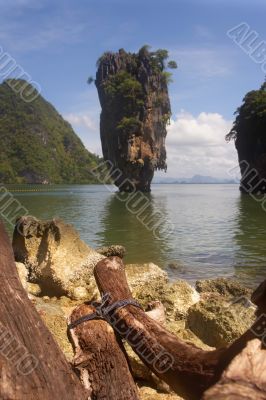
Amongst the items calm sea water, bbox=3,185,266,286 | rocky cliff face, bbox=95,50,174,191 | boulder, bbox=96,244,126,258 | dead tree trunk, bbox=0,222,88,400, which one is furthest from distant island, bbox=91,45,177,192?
dead tree trunk, bbox=0,222,88,400

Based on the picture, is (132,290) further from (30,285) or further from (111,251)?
(111,251)

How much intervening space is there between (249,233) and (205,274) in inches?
384

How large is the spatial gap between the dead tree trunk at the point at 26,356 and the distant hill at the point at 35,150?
11781cm

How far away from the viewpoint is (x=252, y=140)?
63.5 metres

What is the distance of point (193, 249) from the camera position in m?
15.8

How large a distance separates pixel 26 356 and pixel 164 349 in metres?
1.07

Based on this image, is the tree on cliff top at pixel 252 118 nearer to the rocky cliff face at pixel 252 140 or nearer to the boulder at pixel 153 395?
the rocky cliff face at pixel 252 140

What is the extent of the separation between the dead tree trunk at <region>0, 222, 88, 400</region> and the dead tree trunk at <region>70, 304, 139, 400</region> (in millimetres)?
216

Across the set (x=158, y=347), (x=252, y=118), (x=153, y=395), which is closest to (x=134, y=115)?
(x=252, y=118)

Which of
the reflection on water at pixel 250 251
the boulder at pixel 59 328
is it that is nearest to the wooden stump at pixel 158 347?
the boulder at pixel 59 328

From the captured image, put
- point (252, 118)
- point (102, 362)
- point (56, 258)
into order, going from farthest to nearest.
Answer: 1. point (252, 118)
2. point (56, 258)
3. point (102, 362)

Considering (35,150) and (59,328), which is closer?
(59,328)

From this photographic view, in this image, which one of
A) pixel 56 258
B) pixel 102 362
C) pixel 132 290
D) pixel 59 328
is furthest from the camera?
pixel 56 258

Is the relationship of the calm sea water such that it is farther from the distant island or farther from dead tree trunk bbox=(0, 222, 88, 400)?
the distant island
